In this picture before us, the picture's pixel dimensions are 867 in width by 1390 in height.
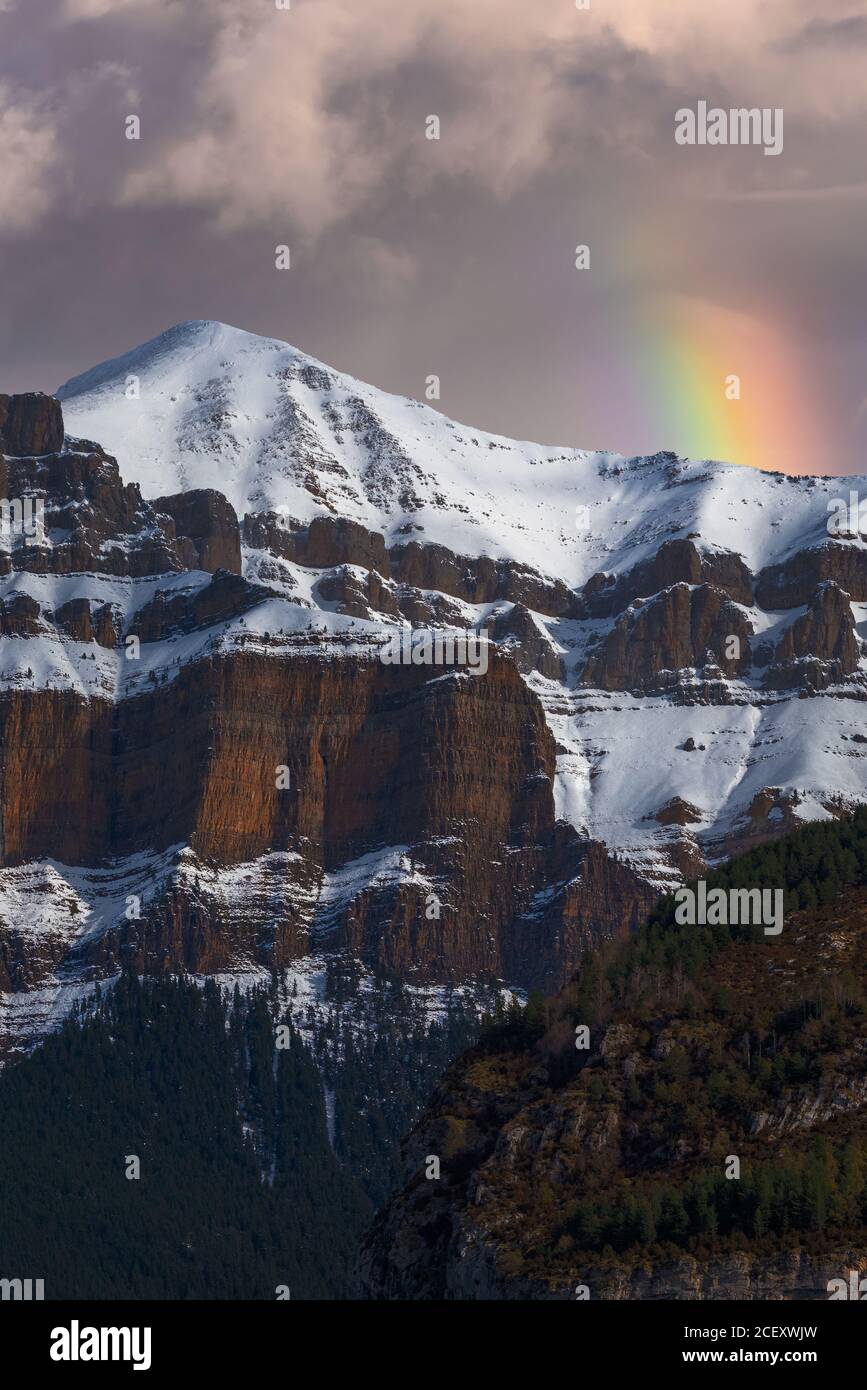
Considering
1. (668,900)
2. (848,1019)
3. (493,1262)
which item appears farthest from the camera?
(668,900)

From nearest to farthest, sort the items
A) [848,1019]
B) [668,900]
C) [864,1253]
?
[864,1253] → [848,1019] → [668,900]

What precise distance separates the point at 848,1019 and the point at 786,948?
36.8 ft

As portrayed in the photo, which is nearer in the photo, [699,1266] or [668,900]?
[699,1266]

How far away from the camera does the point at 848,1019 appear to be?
134 metres
